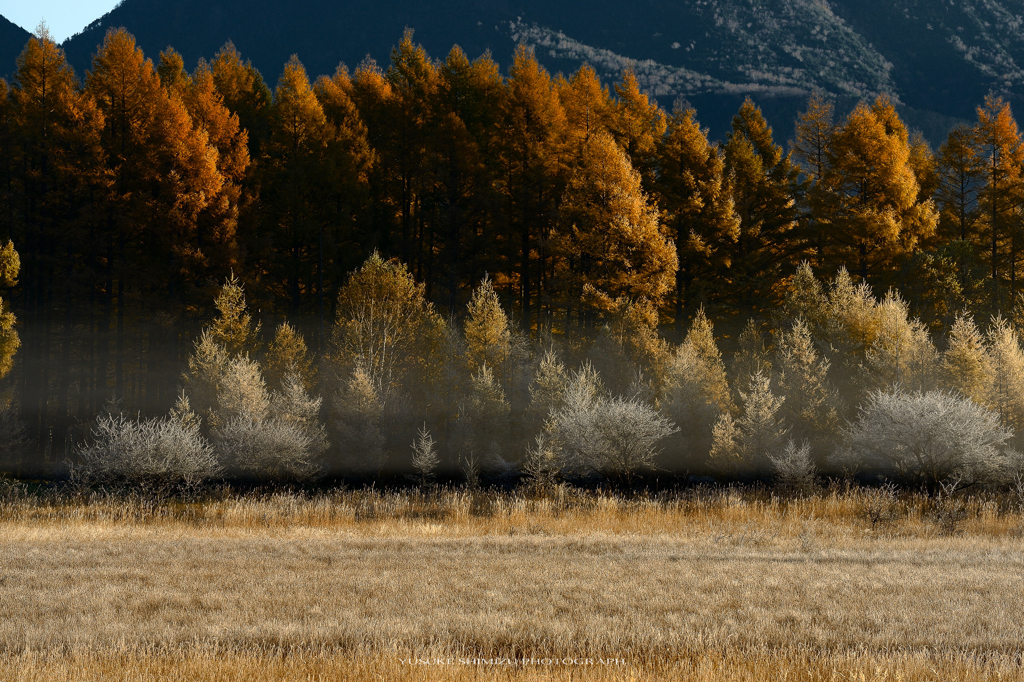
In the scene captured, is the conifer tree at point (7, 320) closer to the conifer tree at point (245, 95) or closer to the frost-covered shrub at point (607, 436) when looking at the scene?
the conifer tree at point (245, 95)

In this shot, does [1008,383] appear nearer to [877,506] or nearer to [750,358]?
[750,358]

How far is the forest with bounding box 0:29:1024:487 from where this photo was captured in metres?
32.9

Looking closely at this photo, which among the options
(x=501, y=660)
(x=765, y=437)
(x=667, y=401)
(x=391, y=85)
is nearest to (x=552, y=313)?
(x=667, y=401)

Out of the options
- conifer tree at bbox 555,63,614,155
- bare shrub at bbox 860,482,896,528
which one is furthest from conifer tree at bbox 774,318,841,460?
conifer tree at bbox 555,63,614,155

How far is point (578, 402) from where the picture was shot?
102 feet

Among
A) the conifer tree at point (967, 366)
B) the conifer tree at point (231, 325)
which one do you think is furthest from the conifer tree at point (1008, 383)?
the conifer tree at point (231, 325)

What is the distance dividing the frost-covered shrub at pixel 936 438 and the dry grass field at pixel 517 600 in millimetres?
5032

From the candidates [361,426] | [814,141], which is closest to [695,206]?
[814,141]

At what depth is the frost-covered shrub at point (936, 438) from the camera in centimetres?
2653

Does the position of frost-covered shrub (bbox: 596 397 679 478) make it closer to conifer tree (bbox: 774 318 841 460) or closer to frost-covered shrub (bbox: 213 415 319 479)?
conifer tree (bbox: 774 318 841 460)

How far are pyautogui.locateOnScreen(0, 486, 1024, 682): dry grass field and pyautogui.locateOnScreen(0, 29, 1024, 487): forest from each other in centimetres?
1022

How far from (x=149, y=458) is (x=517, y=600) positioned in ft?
69.8

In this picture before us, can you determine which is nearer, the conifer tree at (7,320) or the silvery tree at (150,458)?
the silvery tree at (150,458)

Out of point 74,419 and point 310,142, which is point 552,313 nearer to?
point 310,142
